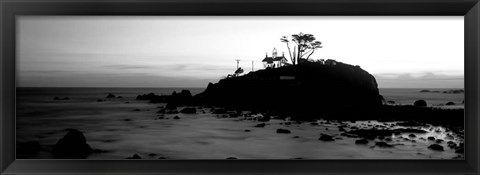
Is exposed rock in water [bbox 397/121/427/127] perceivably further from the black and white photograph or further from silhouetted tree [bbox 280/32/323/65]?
silhouetted tree [bbox 280/32/323/65]

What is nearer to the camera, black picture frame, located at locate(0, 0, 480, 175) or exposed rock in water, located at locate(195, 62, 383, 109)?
black picture frame, located at locate(0, 0, 480, 175)

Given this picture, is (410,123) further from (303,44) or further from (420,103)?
(303,44)

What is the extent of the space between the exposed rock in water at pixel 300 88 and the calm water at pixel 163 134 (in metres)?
0.13

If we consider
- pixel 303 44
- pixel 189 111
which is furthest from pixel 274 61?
pixel 189 111

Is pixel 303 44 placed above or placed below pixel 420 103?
above

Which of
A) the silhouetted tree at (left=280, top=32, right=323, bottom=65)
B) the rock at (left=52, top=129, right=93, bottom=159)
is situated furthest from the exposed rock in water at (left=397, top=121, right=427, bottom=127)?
the rock at (left=52, top=129, right=93, bottom=159)

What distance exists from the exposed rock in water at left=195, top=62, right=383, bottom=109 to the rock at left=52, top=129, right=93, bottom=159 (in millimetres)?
703

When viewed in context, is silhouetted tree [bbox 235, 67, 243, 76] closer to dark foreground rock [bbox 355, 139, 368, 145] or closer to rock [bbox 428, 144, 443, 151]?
dark foreground rock [bbox 355, 139, 368, 145]

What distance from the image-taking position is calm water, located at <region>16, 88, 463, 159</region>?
2.49m

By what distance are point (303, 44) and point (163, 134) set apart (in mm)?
969

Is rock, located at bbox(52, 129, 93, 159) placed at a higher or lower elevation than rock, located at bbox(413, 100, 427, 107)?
lower

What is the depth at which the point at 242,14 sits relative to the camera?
97.6 inches

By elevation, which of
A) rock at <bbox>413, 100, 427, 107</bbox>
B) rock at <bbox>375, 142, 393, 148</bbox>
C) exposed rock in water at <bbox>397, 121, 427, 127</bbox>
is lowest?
rock at <bbox>375, 142, 393, 148</bbox>

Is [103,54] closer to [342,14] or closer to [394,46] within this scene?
[342,14]
